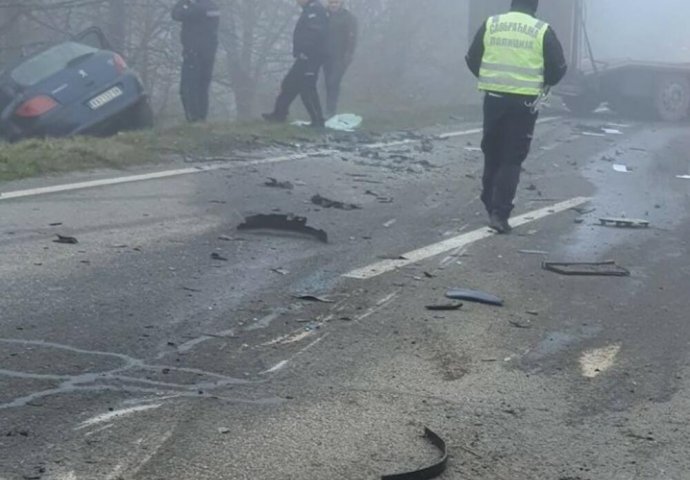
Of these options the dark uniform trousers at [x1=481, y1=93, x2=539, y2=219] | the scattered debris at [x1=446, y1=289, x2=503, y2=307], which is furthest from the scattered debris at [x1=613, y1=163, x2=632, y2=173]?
the scattered debris at [x1=446, y1=289, x2=503, y2=307]

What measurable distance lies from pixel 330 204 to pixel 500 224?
139 cm

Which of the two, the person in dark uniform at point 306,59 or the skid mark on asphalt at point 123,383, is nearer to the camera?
the skid mark on asphalt at point 123,383

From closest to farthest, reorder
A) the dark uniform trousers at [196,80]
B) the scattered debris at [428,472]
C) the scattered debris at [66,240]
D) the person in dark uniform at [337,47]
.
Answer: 1. the scattered debris at [428,472]
2. the scattered debris at [66,240]
3. the dark uniform trousers at [196,80]
4. the person in dark uniform at [337,47]

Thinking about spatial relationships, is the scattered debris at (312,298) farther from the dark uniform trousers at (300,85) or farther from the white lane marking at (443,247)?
the dark uniform trousers at (300,85)

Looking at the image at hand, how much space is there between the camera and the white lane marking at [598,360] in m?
5.77

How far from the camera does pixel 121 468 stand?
4.14 m

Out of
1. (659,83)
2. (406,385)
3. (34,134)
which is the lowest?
(659,83)

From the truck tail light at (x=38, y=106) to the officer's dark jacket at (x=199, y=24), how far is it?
2261 mm

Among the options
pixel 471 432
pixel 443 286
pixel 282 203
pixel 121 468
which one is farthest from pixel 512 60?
pixel 121 468

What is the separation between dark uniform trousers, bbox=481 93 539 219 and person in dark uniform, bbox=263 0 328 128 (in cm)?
754

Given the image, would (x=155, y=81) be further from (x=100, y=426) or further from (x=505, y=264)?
(x=100, y=426)

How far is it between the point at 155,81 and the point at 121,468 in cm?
2120

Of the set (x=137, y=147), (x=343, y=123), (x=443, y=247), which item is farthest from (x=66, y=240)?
(x=343, y=123)

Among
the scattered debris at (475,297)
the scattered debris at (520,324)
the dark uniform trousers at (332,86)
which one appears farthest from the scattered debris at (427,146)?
the scattered debris at (520,324)
